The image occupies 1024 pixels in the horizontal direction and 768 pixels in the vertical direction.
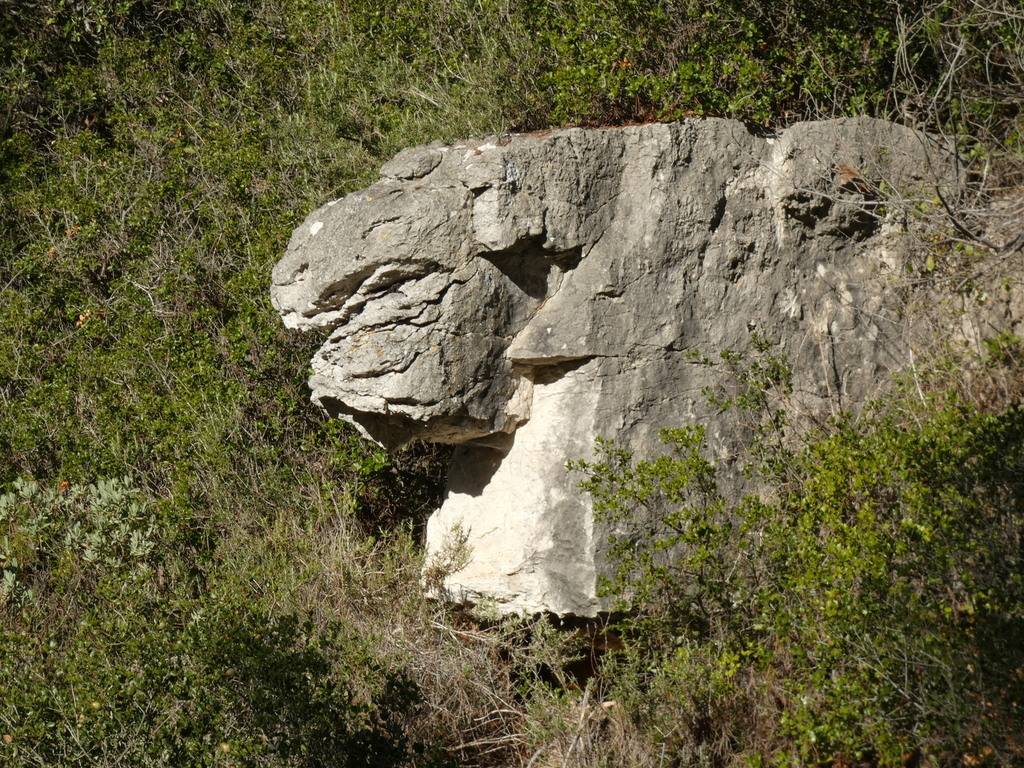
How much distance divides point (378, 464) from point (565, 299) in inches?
56.2

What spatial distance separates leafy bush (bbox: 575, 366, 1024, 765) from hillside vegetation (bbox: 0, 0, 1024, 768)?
2 cm

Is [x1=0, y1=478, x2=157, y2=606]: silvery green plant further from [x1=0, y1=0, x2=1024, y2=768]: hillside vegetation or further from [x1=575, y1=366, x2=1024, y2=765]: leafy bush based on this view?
[x1=575, y1=366, x2=1024, y2=765]: leafy bush

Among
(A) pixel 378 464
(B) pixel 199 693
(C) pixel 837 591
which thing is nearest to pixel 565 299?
(A) pixel 378 464

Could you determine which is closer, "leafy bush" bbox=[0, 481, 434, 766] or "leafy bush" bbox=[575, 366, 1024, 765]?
"leafy bush" bbox=[575, 366, 1024, 765]

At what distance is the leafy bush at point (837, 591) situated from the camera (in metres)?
3.73

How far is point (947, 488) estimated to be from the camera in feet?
13.3

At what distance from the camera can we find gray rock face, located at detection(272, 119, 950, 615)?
474cm

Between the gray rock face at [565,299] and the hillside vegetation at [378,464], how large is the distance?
23cm

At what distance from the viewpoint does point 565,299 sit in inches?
192

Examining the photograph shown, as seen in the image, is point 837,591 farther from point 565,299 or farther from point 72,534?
point 72,534

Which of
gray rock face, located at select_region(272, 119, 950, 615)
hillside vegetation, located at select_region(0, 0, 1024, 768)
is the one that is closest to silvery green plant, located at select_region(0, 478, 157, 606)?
hillside vegetation, located at select_region(0, 0, 1024, 768)

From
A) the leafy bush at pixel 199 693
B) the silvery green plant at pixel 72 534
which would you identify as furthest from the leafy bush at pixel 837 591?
the silvery green plant at pixel 72 534

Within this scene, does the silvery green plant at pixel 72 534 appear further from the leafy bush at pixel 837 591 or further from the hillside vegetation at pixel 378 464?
the leafy bush at pixel 837 591

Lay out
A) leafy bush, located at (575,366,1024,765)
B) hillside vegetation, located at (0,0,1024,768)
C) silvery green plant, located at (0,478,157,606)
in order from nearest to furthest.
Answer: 1. leafy bush, located at (575,366,1024,765)
2. hillside vegetation, located at (0,0,1024,768)
3. silvery green plant, located at (0,478,157,606)
